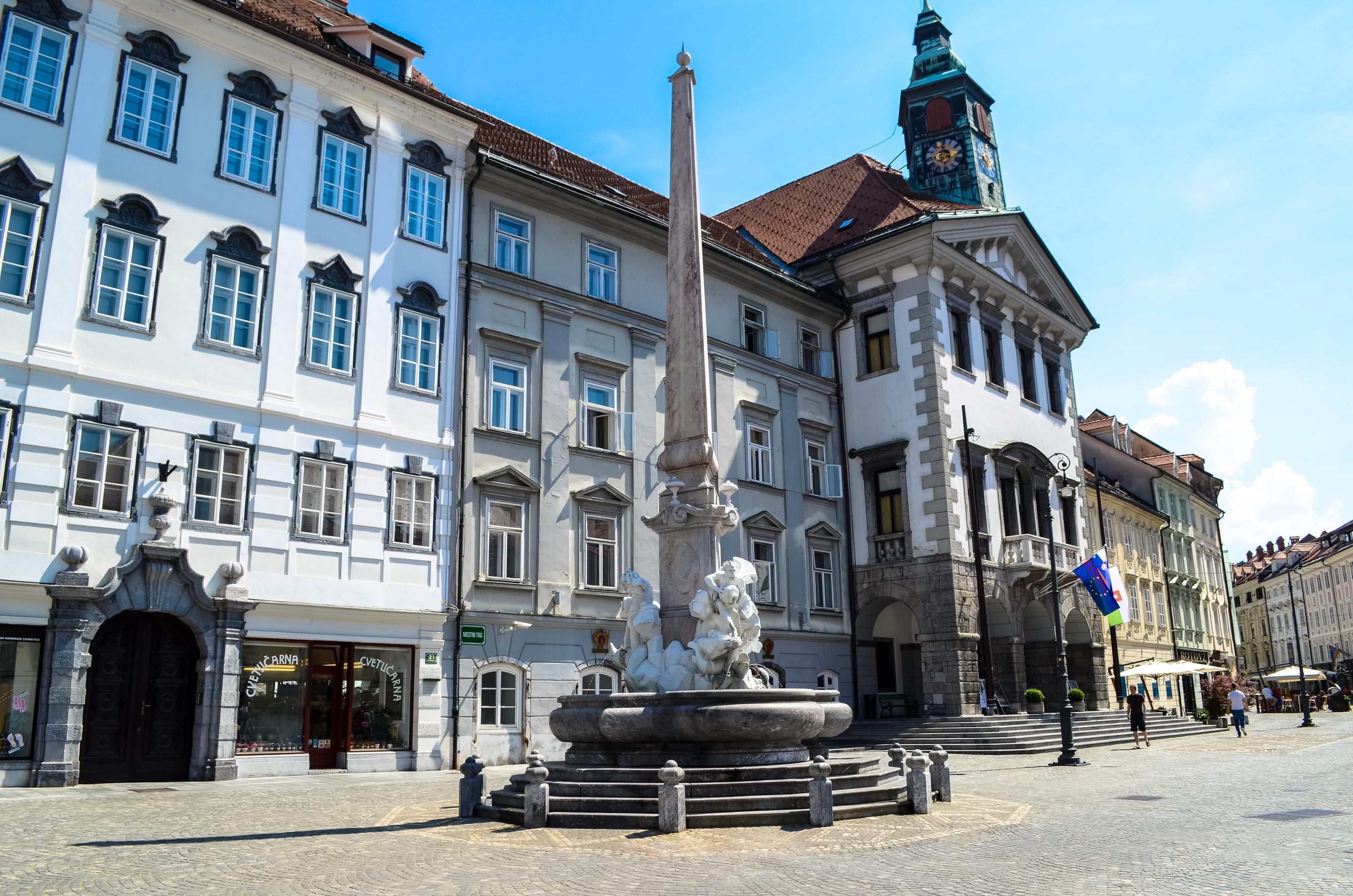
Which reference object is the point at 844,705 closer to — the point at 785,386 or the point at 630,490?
the point at 630,490

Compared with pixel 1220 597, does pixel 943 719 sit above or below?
below

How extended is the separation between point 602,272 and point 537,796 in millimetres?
17603

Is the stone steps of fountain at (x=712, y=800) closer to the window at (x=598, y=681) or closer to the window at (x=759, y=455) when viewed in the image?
the window at (x=598, y=681)

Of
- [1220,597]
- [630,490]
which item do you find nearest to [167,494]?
[630,490]

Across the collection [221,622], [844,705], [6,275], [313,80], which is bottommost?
[844,705]

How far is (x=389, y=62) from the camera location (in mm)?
23344

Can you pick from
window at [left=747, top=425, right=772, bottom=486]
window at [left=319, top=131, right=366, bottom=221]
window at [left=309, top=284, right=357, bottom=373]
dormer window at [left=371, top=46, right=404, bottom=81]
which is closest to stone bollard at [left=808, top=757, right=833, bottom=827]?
window at [left=309, top=284, right=357, bottom=373]

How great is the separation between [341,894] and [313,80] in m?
18.1

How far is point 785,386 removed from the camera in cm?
3133

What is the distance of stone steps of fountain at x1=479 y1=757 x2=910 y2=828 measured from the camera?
10.9m

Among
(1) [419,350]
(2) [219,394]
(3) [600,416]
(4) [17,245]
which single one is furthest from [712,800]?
(3) [600,416]

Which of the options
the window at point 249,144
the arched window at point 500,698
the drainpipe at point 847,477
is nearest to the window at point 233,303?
the window at point 249,144

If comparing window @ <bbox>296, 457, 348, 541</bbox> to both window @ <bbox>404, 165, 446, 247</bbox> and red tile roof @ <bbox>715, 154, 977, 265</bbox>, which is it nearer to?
window @ <bbox>404, 165, 446, 247</bbox>

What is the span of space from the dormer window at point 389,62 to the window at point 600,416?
26.9ft
